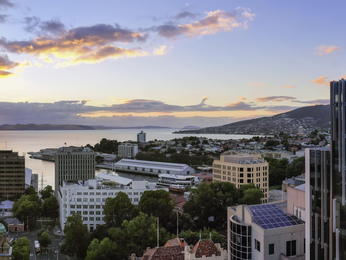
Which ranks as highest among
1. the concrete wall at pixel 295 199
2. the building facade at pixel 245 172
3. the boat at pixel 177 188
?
the concrete wall at pixel 295 199

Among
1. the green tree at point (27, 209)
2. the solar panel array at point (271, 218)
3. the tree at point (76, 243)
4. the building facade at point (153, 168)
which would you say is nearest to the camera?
the solar panel array at point (271, 218)

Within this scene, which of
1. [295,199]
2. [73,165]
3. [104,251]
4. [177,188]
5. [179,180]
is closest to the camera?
[295,199]

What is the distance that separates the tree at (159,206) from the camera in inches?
1322

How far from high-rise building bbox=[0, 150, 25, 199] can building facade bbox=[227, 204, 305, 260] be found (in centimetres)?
5307

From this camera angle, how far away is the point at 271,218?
17609 mm

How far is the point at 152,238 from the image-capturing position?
28.4m

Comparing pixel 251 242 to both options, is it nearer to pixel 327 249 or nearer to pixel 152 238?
pixel 327 249

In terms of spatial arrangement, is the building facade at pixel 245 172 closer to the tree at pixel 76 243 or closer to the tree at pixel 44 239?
the tree at pixel 76 243

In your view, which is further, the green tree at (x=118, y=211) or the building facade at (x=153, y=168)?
the building facade at (x=153, y=168)

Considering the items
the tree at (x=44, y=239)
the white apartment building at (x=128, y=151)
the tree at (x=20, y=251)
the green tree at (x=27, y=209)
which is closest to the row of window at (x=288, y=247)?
the tree at (x=20, y=251)

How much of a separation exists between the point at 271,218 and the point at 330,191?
4.07m

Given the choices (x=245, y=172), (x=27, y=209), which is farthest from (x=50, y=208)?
(x=245, y=172)

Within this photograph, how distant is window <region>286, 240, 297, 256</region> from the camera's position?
1691 centimetres

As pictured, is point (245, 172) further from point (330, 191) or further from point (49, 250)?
point (330, 191)
